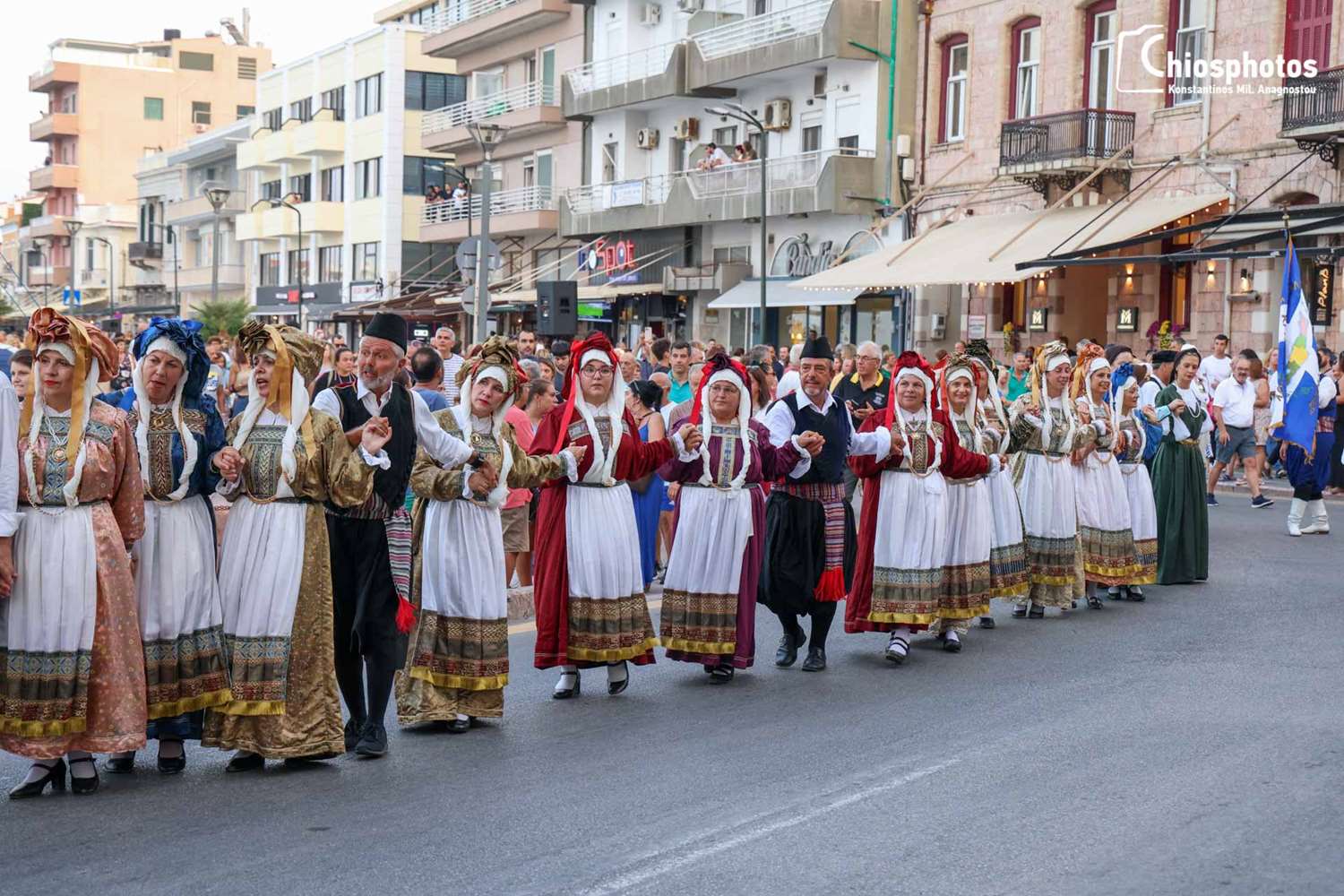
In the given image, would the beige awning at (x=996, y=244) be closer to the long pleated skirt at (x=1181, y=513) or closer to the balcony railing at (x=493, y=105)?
the long pleated skirt at (x=1181, y=513)

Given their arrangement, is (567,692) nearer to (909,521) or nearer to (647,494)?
(909,521)

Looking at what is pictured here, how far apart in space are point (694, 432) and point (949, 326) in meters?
24.6

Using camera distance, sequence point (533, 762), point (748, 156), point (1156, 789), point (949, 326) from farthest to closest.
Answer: point (748, 156) < point (949, 326) < point (533, 762) < point (1156, 789)

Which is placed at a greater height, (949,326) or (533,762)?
(949,326)

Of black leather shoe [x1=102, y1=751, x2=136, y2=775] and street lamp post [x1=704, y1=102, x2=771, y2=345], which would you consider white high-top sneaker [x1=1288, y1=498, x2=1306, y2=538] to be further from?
street lamp post [x1=704, y1=102, x2=771, y2=345]

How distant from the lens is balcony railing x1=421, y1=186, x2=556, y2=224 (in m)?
46.5

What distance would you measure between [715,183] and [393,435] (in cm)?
3119

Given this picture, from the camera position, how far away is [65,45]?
93000 mm

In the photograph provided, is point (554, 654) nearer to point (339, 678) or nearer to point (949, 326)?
point (339, 678)

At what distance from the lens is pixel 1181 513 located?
554 inches

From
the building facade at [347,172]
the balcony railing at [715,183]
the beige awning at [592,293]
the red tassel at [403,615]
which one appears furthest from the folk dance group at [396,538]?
the building facade at [347,172]

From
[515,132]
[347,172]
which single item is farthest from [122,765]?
[347,172]

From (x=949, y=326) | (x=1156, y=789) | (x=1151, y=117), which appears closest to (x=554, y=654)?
(x=1156, y=789)

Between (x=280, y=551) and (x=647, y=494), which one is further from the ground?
(x=280, y=551)
